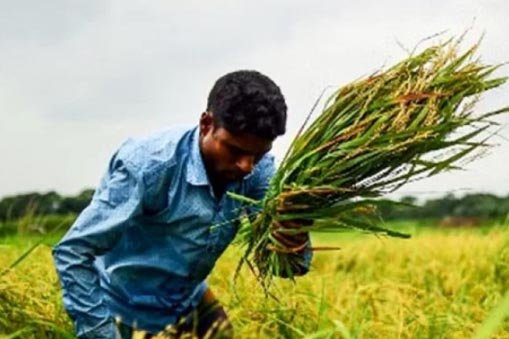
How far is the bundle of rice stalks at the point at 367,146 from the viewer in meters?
3.12

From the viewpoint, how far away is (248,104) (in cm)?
321

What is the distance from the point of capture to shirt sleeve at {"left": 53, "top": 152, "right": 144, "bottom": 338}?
10.4 feet

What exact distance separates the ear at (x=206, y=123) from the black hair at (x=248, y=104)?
0.07ft

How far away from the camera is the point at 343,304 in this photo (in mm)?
5594

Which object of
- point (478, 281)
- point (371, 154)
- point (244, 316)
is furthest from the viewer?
point (478, 281)

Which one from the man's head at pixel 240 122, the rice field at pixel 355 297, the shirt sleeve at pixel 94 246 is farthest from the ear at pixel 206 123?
the rice field at pixel 355 297

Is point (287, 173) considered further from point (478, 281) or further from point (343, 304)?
point (478, 281)

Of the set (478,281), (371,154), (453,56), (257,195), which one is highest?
(453,56)

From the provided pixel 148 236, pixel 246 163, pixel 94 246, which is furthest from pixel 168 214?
pixel 246 163

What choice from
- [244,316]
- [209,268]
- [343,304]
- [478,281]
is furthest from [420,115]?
[478,281]

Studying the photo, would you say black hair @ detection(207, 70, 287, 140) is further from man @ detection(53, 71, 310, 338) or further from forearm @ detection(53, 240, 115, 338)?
forearm @ detection(53, 240, 115, 338)

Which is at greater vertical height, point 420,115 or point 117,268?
point 420,115

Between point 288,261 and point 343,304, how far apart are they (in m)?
2.32

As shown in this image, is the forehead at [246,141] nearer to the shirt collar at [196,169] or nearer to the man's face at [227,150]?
the man's face at [227,150]
